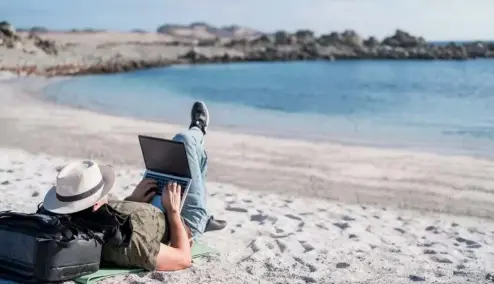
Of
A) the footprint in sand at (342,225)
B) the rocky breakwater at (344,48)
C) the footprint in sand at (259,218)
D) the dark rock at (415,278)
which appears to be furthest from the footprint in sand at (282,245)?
the rocky breakwater at (344,48)

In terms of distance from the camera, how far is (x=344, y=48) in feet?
228

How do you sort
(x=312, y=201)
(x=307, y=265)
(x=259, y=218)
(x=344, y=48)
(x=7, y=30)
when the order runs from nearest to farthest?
(x=307, y=265), (x=259, y=218), (x=312, y=201), (x=7, y=30), (x=344, y=48)

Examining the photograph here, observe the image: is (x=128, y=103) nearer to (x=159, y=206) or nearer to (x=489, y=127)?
(x=489, y=127)

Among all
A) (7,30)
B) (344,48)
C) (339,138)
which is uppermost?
(7,30)

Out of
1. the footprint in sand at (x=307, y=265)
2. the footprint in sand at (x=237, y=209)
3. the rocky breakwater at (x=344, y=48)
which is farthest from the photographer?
the rocky breakwater at (x=344, y=48)

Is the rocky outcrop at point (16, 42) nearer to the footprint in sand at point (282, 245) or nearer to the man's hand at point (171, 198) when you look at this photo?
the footprint in sand at point (282, 245)

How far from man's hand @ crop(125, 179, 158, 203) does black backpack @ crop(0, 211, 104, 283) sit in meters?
0.67

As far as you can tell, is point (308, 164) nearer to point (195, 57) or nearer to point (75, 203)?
point (75, 203)

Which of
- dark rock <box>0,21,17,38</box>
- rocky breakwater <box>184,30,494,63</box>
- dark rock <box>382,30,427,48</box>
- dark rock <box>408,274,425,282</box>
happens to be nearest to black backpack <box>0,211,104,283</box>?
dark rock <box>408,274,425,282</box>

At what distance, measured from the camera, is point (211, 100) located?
2419 centimetres

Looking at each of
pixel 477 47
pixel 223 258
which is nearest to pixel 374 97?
pixel 223 258

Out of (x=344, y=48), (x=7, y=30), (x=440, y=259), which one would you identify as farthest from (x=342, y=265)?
(x=344, y=48)

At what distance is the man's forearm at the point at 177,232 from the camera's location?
158 inches

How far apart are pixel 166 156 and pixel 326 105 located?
18.6 m
